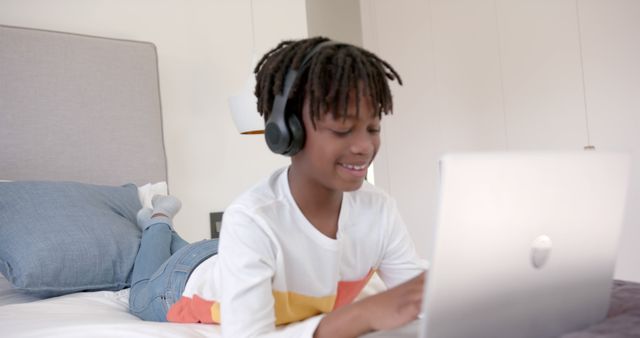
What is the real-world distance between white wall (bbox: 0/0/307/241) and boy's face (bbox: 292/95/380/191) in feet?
5.32

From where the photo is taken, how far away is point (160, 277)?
52.1 inches

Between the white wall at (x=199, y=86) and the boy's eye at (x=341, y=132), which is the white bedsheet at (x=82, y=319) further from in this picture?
the white wall at (x=199, y=86)

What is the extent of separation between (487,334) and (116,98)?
6.25 feet

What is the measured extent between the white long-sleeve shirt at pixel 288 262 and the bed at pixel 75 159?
0.62 ft

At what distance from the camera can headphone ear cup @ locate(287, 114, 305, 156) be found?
0.88 meters

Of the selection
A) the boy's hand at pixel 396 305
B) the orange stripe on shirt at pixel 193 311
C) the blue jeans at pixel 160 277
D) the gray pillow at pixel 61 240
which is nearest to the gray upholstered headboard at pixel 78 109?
the gray pillow at pixel 61 240

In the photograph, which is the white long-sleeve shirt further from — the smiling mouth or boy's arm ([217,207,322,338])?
the smiling mouth

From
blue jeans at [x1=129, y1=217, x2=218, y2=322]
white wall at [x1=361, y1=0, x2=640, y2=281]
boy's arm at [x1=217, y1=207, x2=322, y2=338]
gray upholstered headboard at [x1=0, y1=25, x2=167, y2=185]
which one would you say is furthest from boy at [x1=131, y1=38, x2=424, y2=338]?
white wall at [x1=361, y1=0, x2=640, y2=281]

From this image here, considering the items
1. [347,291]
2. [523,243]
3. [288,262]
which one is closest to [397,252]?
[347,291]

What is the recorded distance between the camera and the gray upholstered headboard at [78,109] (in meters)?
1.92

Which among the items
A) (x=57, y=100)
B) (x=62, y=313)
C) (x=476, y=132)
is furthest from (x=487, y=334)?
(x=476, y=132)

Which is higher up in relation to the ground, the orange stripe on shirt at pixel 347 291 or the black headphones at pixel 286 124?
the black headphones at pixel 286 124

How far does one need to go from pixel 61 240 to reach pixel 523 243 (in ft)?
4.18

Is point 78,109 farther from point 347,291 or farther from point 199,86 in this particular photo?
point 347,291
